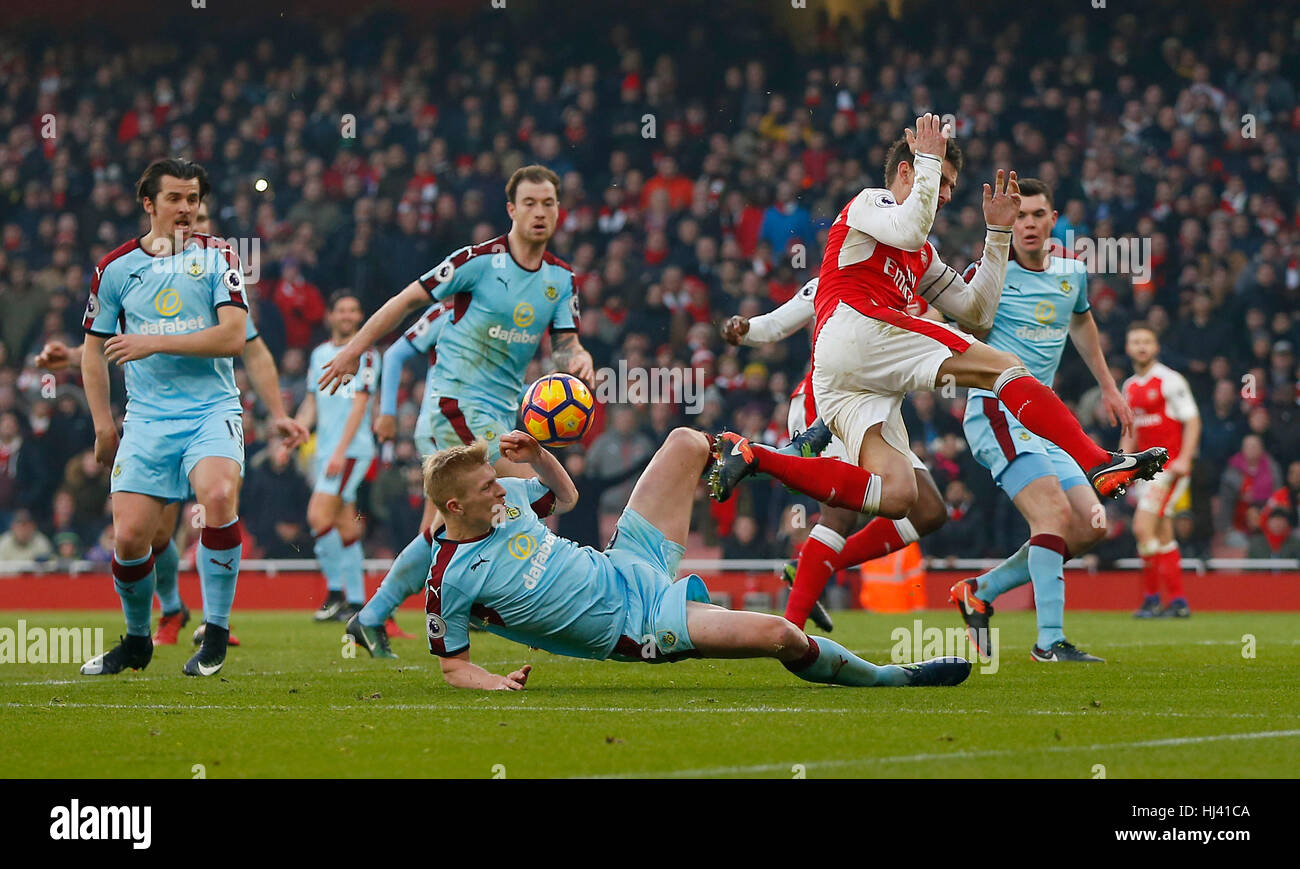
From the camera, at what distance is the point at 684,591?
6.48 meters

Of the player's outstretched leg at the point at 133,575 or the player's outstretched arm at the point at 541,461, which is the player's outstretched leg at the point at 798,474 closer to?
the player's outstretched arm at the point at 541,461

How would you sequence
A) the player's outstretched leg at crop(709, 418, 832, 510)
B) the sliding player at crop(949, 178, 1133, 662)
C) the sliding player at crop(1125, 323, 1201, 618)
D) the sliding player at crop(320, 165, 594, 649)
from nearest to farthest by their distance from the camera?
1. the player's outstretched leg at crop(709, 418, 832, 510)
2. the sliding player at crop(949, 178, 1133, 662)
3. the sliding player at crop(320, 165, 594, 649)
4. the sliding player at crop(1125, 323, 1201, 618)

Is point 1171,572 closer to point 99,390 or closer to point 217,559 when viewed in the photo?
point 217,559

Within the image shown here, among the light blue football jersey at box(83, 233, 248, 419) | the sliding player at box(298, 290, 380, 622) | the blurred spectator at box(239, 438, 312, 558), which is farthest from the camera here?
the blurred spectator at box(239, 438, 312, 558)

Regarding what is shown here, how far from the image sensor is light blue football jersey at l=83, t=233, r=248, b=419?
8.03m

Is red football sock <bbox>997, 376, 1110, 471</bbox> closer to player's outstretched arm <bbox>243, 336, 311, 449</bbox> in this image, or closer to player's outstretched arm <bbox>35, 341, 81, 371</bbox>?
player's outstretched arm <bbox>243, 336, 311, 449</bbox>

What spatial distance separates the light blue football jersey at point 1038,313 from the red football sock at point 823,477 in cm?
220

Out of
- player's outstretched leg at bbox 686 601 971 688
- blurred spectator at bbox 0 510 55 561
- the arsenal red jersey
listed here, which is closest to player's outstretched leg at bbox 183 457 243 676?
player's outstretched leg at bbox 686 601 971 688

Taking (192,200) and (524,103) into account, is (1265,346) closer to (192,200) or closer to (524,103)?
(524,103)

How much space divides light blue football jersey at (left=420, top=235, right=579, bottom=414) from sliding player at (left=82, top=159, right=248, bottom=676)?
1352 mm

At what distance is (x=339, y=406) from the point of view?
1422 centimetres

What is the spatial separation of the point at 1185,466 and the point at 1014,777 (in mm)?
10497

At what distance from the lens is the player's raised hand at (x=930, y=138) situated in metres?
7.40

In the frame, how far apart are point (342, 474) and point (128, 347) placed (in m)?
5.76
